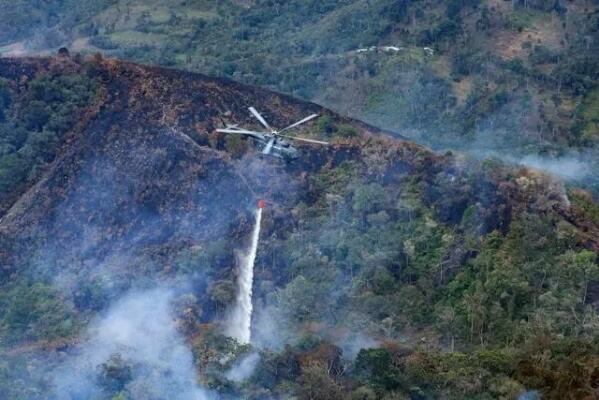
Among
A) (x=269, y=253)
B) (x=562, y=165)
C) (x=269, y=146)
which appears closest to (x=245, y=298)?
(x=269, y=253)

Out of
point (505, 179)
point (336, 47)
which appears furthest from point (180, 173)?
point (336, 47)

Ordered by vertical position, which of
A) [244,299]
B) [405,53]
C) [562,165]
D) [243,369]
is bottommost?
[405,53]

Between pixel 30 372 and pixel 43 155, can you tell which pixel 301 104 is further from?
pixel 30 372

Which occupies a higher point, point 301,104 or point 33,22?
point 301,104

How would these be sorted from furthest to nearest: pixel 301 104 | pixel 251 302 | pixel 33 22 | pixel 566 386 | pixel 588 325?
pixel 33 22 → pixel 301 104 → pixel 251 302 → pixel 588 325 → pixel 566 386

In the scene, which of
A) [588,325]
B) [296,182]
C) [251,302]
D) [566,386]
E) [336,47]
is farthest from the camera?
[336,47]

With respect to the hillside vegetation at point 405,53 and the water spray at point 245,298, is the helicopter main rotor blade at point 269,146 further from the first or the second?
the hillside vegetation at point 405,53

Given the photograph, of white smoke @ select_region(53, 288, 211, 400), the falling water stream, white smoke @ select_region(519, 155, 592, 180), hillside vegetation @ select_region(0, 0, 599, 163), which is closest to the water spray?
the falling water stream

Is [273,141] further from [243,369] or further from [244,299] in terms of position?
[243,369]
